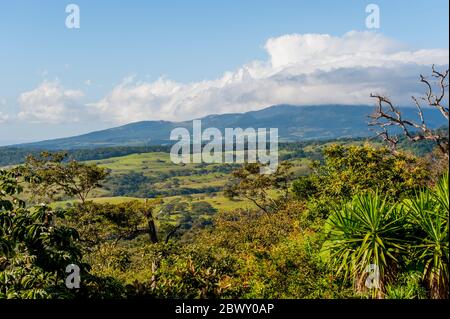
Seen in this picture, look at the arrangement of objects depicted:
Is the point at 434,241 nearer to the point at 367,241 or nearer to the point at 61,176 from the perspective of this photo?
the point at 367,241

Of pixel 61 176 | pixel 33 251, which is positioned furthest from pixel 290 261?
pixel 61 176

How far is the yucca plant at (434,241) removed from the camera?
27.9ft

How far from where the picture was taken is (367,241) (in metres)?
9.07

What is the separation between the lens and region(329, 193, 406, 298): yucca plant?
8.83 metres

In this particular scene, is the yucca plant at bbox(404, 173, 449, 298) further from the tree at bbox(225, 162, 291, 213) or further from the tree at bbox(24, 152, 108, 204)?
the tree at bbox(225, 162, 291, 213)

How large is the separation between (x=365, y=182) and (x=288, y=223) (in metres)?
6.29

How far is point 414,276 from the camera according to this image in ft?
28.7

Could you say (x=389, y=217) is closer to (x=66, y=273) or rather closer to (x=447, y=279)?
(x=447, y=279)

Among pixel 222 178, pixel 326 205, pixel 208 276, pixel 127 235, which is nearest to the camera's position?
pixel 208 276

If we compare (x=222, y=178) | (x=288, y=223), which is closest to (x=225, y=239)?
(x=288, y=223)

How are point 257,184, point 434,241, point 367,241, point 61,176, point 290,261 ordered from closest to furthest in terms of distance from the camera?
point 434,241 < point 367,241 < point 290,261 < point 61,176 < point 257,184

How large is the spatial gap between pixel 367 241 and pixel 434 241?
1.22 m

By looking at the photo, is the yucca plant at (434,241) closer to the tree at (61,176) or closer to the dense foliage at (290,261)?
the dense foliage at (290,261)

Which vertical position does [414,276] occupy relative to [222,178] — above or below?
above
